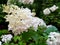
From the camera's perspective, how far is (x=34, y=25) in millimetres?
2076

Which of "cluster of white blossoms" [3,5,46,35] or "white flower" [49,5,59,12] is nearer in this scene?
"cluster of white blossoms" [3,5,46,35]

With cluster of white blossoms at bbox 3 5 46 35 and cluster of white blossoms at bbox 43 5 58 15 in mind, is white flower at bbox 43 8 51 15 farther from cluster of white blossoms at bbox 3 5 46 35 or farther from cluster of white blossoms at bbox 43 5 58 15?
cluster of white blossoms at bbox 3 5 46 35

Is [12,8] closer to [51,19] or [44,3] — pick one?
[51,19]

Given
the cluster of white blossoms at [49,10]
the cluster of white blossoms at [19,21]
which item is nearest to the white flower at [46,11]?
the cluster of white blossoms at [49,10]

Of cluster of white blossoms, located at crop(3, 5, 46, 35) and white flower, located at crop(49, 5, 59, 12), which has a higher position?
cluster of white blossoms, located at crop(3, 5, 46, 35)

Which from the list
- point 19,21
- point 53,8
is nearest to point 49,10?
point 53,8

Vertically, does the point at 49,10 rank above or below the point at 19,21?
below

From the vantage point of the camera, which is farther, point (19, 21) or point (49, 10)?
point (49, 10)

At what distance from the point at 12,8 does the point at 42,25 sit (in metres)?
0.33

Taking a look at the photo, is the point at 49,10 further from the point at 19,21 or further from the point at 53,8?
the point at 19,21

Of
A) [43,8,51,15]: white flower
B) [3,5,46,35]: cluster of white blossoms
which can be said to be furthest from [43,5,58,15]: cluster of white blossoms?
[3,5,46,35]: cluster of white blossoms

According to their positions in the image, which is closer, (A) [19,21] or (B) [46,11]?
(A) [19,21]

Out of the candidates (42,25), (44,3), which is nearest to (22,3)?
(44,3)

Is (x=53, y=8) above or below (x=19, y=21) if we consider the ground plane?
below
